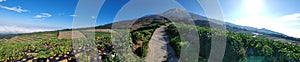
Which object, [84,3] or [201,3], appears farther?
[201,3]

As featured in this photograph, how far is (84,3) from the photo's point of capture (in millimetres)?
10945

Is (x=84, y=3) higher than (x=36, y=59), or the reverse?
(x=84, y=3)

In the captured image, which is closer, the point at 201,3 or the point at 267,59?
the point at 267,59

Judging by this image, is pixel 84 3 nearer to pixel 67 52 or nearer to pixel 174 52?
pixel 67 52

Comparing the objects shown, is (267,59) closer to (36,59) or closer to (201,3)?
(201,3)

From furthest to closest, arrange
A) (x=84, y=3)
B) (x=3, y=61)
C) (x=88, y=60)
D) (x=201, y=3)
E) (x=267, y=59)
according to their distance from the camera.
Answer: (x=201, y=3)
(x=84, y=3)
(x=267, y=59)
(x=3, y=61)
(x=88, y=60)

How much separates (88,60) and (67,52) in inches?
67.4

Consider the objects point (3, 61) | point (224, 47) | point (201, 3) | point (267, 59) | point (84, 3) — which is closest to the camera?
point (3, 61)

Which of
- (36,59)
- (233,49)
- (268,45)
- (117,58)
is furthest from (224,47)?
(36,59)

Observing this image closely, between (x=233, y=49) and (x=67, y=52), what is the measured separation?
6.62 m

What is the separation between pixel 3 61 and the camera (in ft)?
29.2

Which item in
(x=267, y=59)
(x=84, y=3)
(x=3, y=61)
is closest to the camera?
(x=3, y=61)

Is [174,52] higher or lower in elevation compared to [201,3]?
lower

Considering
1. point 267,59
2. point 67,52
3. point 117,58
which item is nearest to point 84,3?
point 67,52
